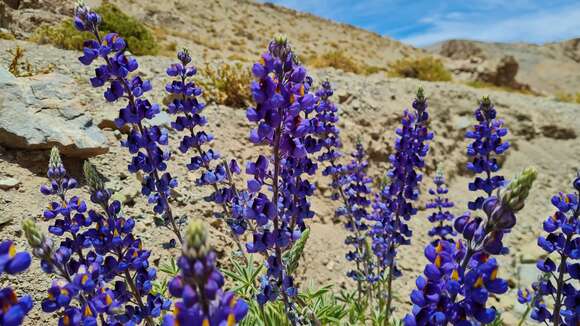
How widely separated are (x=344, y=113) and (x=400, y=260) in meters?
2.98

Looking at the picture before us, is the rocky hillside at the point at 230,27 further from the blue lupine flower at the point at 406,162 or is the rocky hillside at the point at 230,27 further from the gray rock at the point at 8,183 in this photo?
the blue lupine flower at the point at 406,162

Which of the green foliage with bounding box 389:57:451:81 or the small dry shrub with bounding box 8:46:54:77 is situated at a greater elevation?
the green foliage with bounding box 389:57:451:81

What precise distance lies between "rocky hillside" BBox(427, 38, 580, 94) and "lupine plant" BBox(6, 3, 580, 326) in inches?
833

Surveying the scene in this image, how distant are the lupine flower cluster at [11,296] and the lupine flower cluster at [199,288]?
1.49 ft

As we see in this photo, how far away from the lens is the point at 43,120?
13.5 feet

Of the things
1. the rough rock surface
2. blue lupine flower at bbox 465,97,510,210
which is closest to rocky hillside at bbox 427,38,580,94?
the rough rock surface

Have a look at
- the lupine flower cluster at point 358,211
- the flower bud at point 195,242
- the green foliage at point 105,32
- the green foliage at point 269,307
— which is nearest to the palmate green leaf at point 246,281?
the green foliage at point 269,307

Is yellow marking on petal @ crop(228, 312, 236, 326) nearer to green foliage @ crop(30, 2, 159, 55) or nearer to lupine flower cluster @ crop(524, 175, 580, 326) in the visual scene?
lupine flower cluster @ crop(524, 175, 580, 326)

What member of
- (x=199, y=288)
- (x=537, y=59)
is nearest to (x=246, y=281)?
(x=199, y=288)

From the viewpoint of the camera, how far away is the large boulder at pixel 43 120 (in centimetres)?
398

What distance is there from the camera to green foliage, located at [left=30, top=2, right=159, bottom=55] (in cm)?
780

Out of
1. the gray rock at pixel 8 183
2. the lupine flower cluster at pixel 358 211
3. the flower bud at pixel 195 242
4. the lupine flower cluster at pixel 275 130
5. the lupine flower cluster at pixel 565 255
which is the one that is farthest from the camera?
the lupine flower cluster at pixel 358 211

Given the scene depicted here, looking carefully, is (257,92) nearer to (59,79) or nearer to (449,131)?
(59,79)

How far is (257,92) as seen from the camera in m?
1.78
